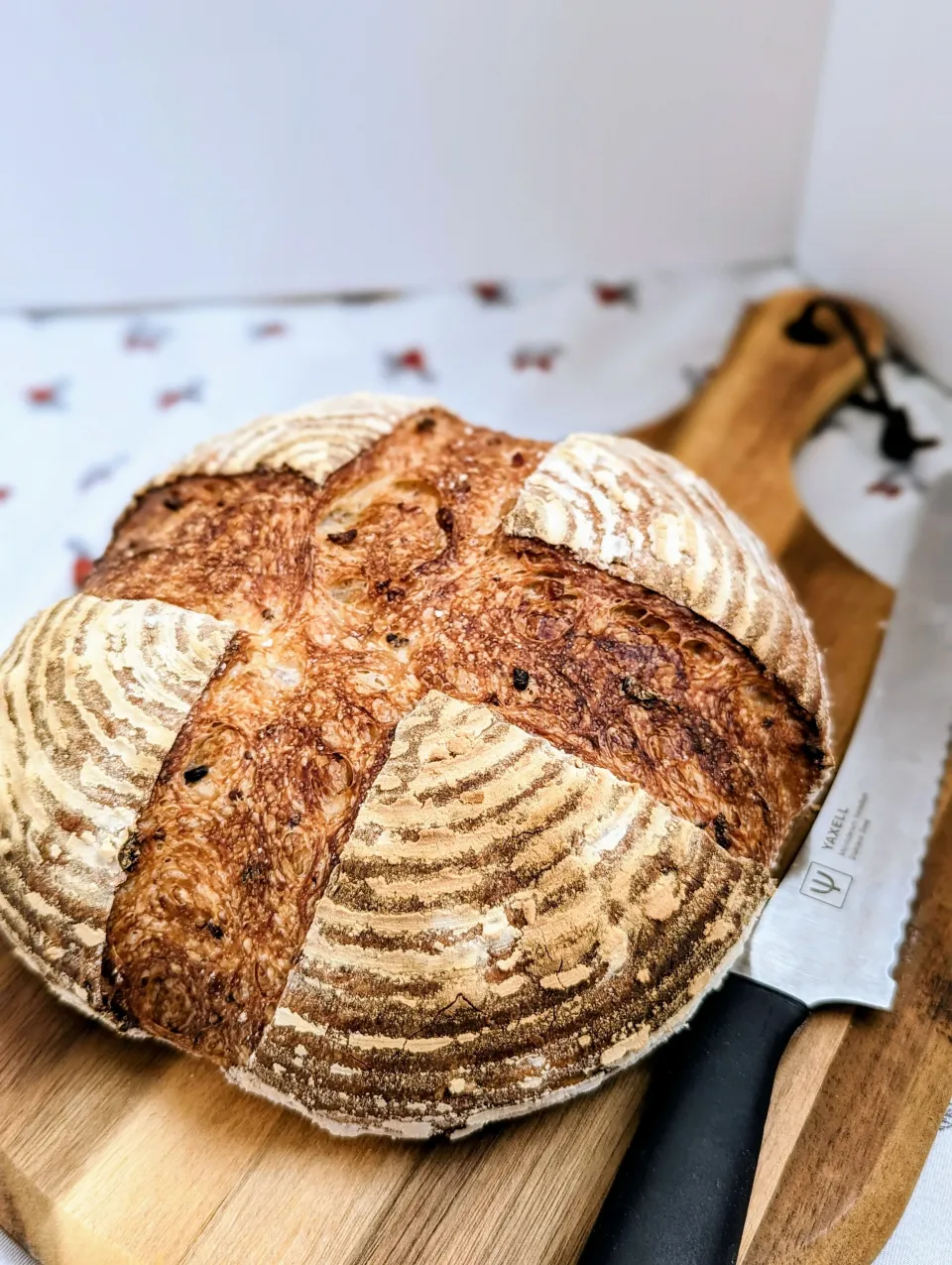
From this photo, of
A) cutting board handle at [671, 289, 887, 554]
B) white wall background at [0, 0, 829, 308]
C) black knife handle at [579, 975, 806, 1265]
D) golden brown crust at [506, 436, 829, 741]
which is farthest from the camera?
white wall background at [0, 0, 829, 308]

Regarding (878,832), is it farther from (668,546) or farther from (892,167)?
(892,167)

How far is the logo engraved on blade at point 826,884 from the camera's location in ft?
4.22

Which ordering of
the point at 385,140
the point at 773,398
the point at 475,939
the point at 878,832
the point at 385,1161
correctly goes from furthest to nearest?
the point at 385,140 < the point at 773,398 < the point at 878,832 < the point at 385,1161 < the point at 475,939

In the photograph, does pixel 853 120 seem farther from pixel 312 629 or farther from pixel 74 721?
pixel 74 721

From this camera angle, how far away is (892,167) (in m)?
1.89

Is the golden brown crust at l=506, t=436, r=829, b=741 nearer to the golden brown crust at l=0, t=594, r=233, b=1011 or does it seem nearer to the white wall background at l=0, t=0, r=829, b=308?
the golden brown crust at l=0, t=594, r=233, b=1011

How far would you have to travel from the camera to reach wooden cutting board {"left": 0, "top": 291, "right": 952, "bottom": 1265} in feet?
3.79

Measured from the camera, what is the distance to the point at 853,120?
192cm

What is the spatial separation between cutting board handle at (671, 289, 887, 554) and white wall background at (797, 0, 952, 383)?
2.9 inches

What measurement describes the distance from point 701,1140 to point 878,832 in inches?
16.4

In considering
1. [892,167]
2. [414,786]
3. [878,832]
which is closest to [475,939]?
[414,786]

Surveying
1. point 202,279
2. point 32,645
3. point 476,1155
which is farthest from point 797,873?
point 202,279

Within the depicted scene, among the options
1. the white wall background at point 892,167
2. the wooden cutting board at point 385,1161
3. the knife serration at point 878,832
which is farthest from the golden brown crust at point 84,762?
the white wall background at point 892,167

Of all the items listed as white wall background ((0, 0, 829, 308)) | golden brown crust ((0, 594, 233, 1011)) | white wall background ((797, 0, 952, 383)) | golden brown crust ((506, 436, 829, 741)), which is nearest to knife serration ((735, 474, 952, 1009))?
golden brown crust ((506, 436, 829, 741))
